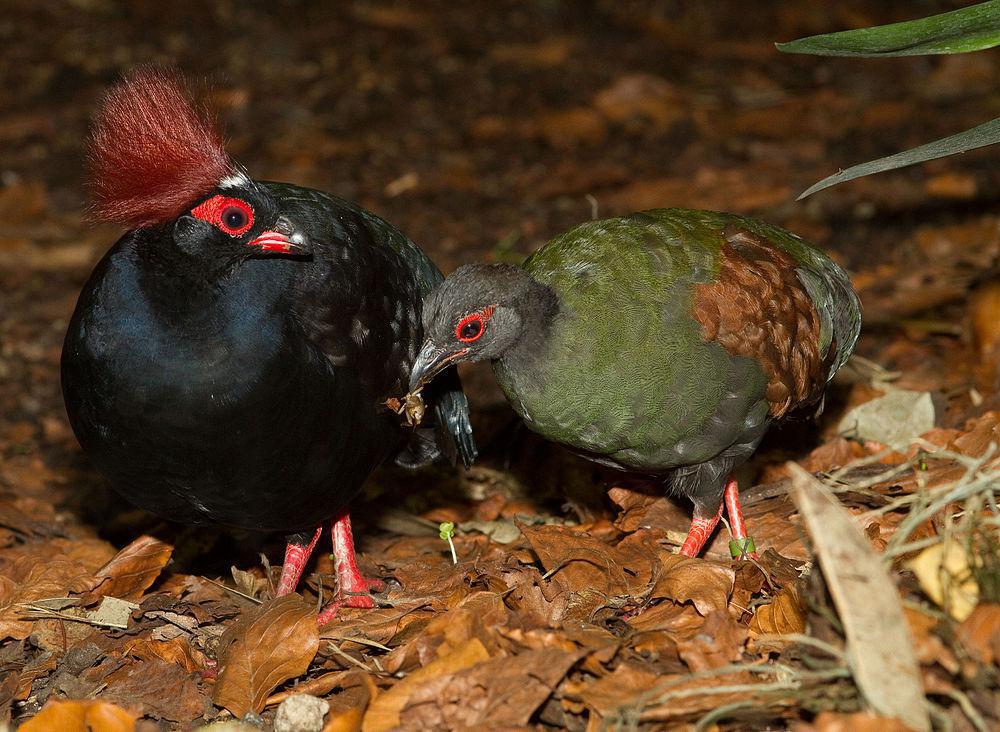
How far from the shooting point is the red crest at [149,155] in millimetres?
3680

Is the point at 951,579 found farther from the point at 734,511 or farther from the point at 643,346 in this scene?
the point at 734,511

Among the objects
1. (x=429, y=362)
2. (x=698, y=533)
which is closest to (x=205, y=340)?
(x=429, y=362)

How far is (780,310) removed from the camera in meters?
4.35

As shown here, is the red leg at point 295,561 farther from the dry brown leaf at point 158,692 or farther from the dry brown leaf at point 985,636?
the dry brown leaf at point 985,636

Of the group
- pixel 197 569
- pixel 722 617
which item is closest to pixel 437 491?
pixel 197 569

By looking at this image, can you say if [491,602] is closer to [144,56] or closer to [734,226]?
[734,226]

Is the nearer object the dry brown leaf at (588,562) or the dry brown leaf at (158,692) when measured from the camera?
the dry brown leaf at (158,692)

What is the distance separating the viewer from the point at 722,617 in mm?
3537

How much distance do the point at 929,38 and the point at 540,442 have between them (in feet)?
8.22

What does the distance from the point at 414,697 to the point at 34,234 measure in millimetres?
5586

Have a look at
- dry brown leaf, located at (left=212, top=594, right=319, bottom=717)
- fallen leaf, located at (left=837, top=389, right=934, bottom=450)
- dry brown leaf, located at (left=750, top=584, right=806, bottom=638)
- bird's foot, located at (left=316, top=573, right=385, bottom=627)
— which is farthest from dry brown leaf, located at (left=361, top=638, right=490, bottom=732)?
fallen leaf, located at (left=837, top=389, right=934, bottom=450)

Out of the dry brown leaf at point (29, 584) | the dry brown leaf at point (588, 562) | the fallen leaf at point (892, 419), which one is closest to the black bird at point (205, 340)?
the dry brown leaf at point (29, 584)

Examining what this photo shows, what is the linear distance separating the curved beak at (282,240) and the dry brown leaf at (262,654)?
3.95 ft

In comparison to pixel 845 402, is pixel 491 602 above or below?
above
